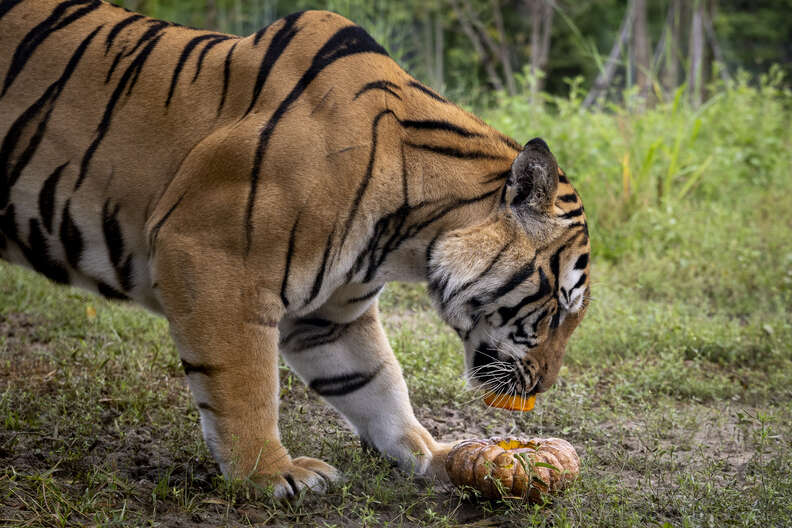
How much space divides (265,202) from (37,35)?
1.00 meters

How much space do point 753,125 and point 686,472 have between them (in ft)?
18.2

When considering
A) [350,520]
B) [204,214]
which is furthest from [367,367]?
[204,214]

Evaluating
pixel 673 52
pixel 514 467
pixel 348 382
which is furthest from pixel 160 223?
pixel 673 52

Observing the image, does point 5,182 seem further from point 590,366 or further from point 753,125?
point 753,125

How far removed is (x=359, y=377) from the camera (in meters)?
2.89

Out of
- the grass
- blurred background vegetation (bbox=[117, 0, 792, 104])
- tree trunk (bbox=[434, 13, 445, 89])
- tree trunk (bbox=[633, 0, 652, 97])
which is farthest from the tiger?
tree trunk (bbox=[633, 0, 652, 97])

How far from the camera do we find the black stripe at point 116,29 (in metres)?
2.71

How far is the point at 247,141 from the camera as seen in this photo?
2.40 metres

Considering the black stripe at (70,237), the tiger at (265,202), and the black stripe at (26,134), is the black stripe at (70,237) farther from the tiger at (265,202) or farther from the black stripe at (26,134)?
the black stripe at (26,134)

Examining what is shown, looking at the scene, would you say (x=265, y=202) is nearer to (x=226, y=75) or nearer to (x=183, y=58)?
(x=226, y=75)

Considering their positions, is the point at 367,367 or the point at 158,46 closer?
the point at 158,46

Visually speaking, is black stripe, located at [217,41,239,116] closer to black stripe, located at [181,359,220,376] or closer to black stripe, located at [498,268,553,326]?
black stripe, located at [181,359,220,376]

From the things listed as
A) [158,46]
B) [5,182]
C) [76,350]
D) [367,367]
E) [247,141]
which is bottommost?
[76,350]

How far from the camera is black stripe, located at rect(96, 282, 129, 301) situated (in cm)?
268
